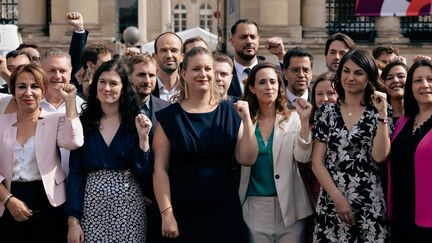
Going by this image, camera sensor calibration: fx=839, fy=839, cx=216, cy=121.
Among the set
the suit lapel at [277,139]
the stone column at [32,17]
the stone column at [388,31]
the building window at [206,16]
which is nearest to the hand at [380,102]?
the suit lapel at [277,139]

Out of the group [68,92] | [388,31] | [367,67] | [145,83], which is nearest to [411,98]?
[367,67]

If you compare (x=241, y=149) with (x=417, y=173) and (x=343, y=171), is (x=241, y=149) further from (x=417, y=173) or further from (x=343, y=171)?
(x=417, y=173)

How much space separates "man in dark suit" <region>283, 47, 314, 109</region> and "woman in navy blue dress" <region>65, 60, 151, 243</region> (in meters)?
2.41

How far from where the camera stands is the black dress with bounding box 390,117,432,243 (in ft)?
21.5

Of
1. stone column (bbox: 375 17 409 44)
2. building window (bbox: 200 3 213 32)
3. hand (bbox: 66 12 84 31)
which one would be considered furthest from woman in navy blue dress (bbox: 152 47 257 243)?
building window (bbox: 200 3 213 32)

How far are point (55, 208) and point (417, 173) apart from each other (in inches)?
114

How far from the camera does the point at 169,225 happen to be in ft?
21.6

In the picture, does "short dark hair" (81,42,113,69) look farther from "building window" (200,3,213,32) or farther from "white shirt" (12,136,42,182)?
"building window" (200,3,213,32)

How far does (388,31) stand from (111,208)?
20776 mm

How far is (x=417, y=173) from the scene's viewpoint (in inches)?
257

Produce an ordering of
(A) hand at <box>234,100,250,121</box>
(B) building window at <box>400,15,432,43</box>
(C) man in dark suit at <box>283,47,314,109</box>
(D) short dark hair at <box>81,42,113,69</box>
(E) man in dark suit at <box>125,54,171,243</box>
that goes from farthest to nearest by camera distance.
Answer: (B) building window at <box>400,15,432,43</box>
(D) short dark hair at <box>81,42,113,69</box>
(C) man in dark suit at <box>283,47,314,109</box>
(E) man in dark suit at <box>125,54,171,243</box>
(A) hand at <box>234,100,250,121</box>

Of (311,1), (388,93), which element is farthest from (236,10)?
(388,93)

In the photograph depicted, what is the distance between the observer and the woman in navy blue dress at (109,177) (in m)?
6.62

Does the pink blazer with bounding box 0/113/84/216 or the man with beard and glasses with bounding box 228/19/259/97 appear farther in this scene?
the man with beard and glasses with bounding box 228/19/259/97
